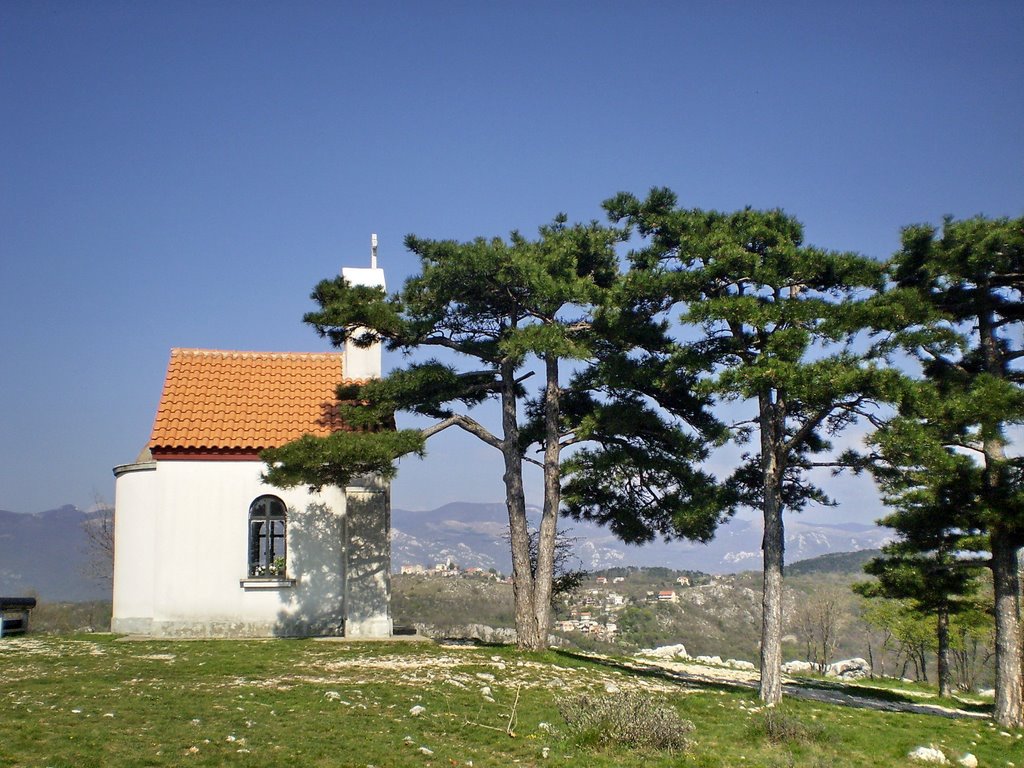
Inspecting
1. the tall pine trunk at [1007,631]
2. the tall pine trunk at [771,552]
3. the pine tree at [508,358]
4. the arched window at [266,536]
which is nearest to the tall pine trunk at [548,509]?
the pine tree at [508,358]

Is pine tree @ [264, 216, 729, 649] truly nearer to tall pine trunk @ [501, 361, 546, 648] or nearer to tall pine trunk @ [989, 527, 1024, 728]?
tall pine trunk @ [501, 361, 546, 648]

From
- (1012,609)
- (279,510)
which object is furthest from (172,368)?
(1012,609)

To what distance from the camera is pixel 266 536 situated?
21.9m

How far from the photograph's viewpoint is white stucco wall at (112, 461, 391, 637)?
69.3 ft

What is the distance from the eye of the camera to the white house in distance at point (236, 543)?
21172mm

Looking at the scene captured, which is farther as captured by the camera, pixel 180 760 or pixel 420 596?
pixel 420 596

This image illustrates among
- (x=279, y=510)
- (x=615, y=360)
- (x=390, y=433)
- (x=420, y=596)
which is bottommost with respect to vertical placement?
(x=420, y=596)

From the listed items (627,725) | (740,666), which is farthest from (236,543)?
(740,666)

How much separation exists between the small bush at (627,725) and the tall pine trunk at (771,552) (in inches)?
155

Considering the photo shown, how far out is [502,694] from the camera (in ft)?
46.5

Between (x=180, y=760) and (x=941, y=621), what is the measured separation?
21.6m

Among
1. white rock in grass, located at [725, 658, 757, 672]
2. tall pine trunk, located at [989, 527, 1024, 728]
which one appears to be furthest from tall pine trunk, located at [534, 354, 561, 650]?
white rock in grass, located at [725, 658, 757, 672]

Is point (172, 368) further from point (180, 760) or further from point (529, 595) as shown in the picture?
point (180, 760)

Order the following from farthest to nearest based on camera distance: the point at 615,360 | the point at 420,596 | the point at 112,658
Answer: the point at 420,596 → the point at 615,360 → the point at 112,658
